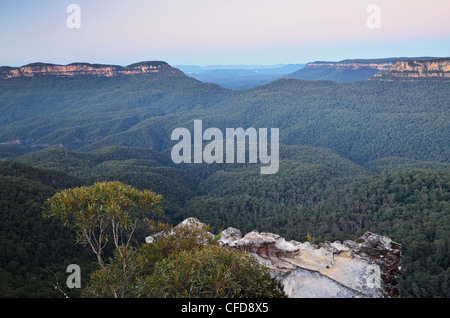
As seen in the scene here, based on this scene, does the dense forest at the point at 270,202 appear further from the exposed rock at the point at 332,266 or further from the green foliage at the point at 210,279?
the green foliage at the point at 210,279

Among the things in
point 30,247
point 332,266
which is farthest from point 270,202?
point 332,266

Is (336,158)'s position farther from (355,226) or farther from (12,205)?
(12,205)

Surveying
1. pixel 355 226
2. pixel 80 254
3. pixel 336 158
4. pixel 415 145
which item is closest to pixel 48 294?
pixel 80 254

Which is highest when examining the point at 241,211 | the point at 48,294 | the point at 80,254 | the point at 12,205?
the point at 12,205

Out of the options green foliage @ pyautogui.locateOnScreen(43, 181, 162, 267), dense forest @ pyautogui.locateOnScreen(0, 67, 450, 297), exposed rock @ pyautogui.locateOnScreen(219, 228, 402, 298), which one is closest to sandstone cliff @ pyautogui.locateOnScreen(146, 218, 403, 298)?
exposed rock @ pyautogui.locateOnScreen(219, 228, 402, 298)

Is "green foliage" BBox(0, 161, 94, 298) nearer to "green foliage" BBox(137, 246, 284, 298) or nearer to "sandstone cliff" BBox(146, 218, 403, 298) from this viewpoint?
"sandstone cliff" BBox(146, 218, 403, 298)

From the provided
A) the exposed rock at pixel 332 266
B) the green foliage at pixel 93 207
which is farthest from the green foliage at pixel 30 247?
the exposed rock at pixel 332 266

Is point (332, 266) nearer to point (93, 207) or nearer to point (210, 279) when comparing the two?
point (210, 279)

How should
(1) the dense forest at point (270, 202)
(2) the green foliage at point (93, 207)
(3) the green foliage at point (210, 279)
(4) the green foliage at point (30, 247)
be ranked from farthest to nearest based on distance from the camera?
(1) the dense forest at point (270, 202), (4) the green foliage at point (30, 247), (2) the green foliage at point (93, 207), (3) the green foliage at point (210, 279)
